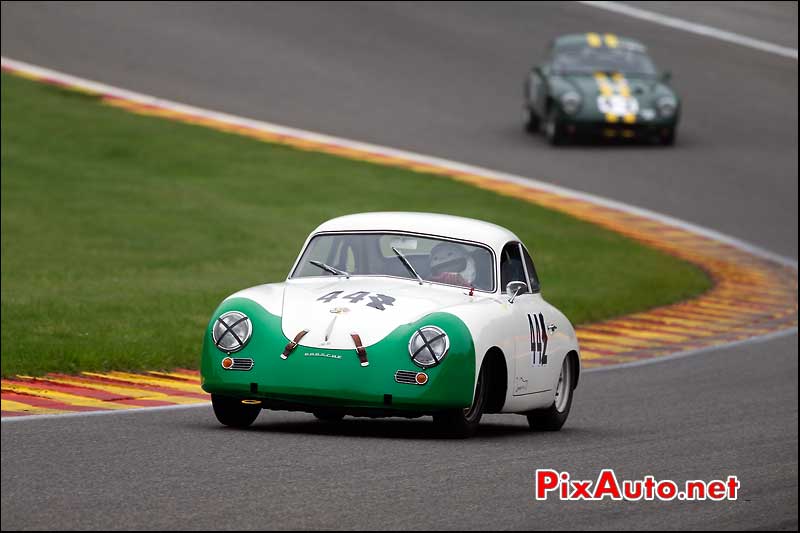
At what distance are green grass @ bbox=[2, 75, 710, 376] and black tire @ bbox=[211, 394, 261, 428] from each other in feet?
9.67

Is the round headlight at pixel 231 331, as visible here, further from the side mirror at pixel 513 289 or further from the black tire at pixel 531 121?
the black tire at pixel 531 121

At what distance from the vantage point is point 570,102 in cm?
2573

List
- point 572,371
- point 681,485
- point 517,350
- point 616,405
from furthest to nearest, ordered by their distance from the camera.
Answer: point 616,405 < point 572,371 < point 517,350 < point 681,485

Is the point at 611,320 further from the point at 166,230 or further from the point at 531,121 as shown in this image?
the point at 531,121

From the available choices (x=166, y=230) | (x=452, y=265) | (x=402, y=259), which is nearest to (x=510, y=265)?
(x=452, y=265)

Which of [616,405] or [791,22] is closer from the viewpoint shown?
[616,405]

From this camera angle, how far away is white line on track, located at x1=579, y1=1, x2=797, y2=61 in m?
33.3

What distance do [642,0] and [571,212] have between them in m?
12.5

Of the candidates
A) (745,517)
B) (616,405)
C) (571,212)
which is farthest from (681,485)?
(571,212)

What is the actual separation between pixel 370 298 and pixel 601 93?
17395 millimetres

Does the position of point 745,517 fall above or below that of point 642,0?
below

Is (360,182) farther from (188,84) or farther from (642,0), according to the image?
(642,0)

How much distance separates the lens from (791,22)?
3275 cm

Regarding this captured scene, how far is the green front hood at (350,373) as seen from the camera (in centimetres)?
844
